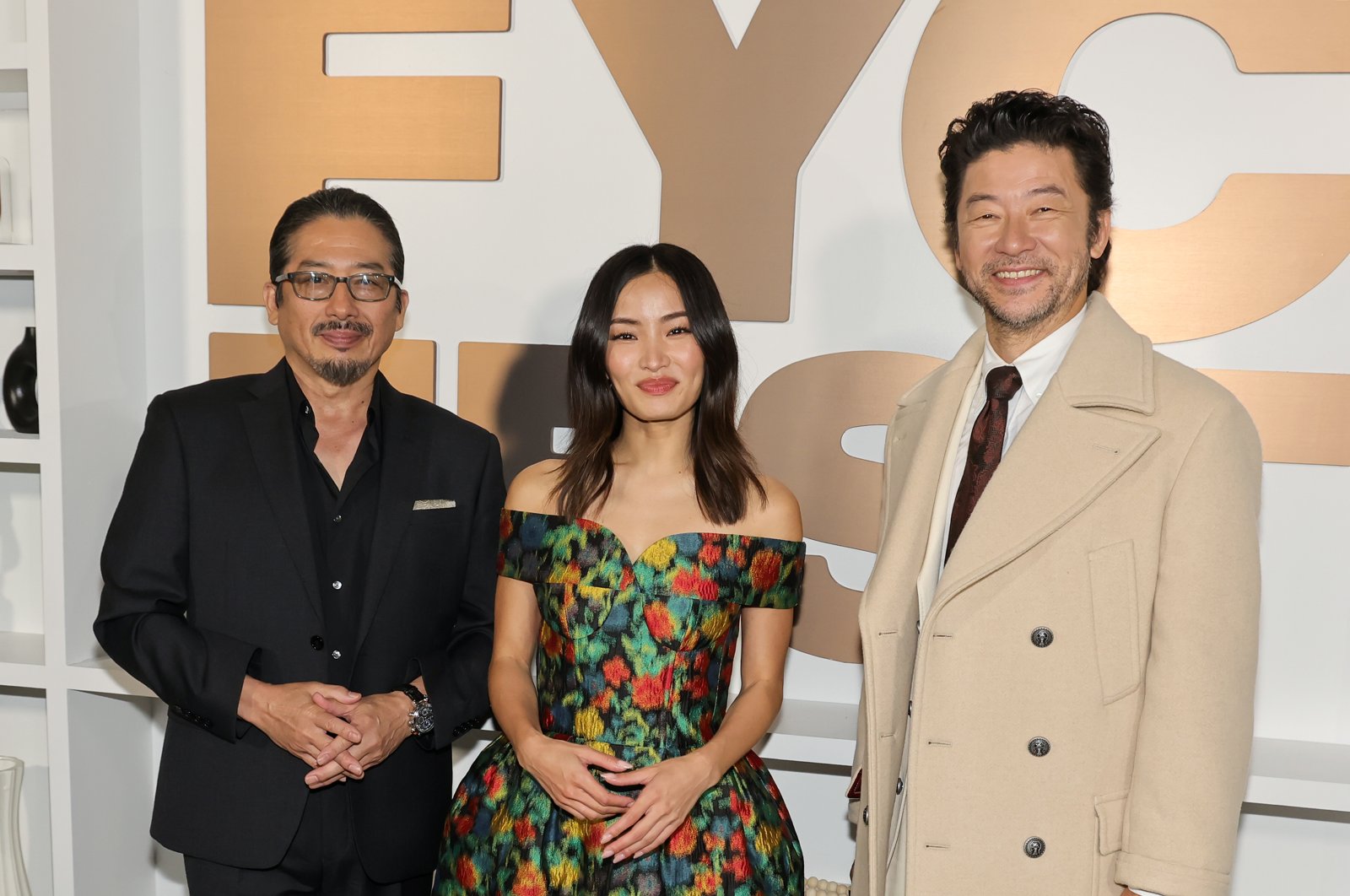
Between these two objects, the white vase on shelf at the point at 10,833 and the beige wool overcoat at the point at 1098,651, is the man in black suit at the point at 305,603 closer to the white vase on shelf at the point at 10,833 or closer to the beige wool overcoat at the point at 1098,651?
the white vase on shelf at the point at 10,833

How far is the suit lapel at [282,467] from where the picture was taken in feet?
7.66

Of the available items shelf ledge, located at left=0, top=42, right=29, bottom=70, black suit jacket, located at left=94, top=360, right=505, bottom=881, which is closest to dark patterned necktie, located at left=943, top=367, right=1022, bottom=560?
black suit jacket, located at left=94, top=360, right=505, bottom=881

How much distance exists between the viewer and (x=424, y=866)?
8.02 feet

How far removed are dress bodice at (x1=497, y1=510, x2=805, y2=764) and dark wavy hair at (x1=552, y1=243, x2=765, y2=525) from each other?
0.29 ft

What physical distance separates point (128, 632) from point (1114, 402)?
1.93 meters

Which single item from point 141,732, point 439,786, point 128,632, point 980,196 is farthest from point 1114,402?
point 141,732

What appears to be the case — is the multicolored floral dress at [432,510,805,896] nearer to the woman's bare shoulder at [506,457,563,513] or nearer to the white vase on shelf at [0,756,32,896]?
the woman's bare shoulder at [506,457,563,513]

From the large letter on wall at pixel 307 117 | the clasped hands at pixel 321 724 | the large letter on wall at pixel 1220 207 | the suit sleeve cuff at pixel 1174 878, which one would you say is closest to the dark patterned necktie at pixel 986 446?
the suit sleeve cuff at pixel 1174 878

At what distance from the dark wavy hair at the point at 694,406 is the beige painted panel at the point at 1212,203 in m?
0.85

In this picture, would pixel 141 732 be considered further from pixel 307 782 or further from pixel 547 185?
pixel 547 185

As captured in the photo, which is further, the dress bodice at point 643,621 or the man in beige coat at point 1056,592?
the dress bodice at point 643,621

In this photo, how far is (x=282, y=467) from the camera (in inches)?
93.5

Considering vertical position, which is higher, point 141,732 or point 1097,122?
point 1097,122

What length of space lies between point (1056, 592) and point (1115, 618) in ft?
0.32
